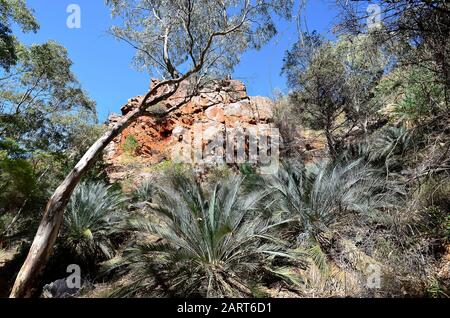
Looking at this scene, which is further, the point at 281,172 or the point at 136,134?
the point at 136,134

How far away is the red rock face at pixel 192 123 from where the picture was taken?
15992 mm

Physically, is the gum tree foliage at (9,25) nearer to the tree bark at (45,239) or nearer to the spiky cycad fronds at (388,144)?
the tree bark at (45,239)

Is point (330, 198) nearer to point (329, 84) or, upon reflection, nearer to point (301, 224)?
point (301, 224)

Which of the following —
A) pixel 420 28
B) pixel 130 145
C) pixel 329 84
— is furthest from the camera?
pixel 130 145

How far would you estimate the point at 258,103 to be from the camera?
16938mm

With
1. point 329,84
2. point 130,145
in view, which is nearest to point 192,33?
point 329,84

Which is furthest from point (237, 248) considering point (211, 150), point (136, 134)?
point (136, 134)

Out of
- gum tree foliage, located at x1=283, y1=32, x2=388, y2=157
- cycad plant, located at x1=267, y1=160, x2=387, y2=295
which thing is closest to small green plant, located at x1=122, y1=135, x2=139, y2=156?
gum tree foliage, located at x1=283, y1=32, x2=388, y2=157

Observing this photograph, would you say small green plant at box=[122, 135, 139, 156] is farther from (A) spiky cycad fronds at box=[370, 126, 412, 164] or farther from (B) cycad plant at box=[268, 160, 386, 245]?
(B) cycad plant at box=[268, 160, 386, 245]

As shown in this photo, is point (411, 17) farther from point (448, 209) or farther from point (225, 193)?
point (225, 193)

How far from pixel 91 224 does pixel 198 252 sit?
10.3ft

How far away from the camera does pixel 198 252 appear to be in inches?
176

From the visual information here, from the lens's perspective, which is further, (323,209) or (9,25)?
(9,25)
